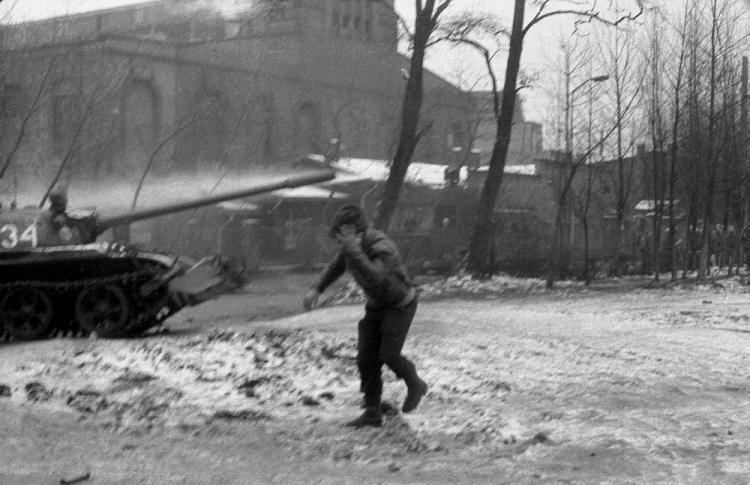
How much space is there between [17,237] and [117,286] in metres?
1.58

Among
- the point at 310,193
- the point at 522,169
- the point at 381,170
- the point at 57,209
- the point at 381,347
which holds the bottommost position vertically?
the point at 381,347

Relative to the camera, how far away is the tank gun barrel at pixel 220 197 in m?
16.5

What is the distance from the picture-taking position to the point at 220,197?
16812mm

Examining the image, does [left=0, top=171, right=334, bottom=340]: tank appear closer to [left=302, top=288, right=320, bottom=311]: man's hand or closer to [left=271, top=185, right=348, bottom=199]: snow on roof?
[left=302, top=288, right=320, bottom=311]: man's hand

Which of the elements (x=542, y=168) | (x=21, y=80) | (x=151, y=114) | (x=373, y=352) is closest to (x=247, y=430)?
(x=373, y=352)

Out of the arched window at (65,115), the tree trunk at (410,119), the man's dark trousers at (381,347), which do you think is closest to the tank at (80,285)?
the man's dark trousers at (381,347)

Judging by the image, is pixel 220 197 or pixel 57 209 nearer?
pixel 57 209

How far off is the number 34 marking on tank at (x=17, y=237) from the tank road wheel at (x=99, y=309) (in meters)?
1.04

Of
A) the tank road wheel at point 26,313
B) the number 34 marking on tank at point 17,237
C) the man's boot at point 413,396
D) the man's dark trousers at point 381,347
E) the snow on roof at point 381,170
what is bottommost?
the tank road wheel at point 26,313

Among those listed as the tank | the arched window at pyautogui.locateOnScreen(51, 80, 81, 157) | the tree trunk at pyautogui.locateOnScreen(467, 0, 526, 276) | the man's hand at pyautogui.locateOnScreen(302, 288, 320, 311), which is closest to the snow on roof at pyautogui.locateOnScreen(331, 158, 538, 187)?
the arched window at pyautogui.locateOnScreen(51, 80, 81, 157)

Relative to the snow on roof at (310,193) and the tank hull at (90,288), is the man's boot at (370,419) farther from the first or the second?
the snow on roof at (310,193)

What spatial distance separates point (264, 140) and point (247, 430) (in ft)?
108

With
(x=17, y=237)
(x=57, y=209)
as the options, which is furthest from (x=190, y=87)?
(x=17, y=237)

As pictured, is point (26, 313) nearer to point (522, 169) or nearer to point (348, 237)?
point (348, 237)
